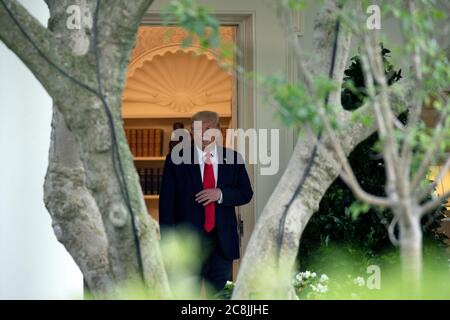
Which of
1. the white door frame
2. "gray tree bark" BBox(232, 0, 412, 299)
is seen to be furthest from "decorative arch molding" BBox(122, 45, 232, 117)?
"gray tree bark" BBox(232, 0, 412, 299)

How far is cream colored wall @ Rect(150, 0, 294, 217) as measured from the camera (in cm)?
722

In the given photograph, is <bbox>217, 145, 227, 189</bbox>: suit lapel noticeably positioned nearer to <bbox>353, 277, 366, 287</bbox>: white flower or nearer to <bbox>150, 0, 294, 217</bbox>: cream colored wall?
<bbox>150, 0, 294, 217</bbox>: cream colored wall

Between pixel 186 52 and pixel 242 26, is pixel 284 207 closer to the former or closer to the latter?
pixel 242 26

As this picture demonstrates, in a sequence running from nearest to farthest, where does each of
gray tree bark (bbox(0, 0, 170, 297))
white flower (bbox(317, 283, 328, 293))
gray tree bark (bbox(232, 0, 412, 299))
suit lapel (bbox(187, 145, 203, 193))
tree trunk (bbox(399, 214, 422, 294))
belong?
tree trunk (bbox(399, 214, 422, 294)) < gray tree bark (bbox(0, 0, 170, 297)) < gray tree bark (bbox(232, 0, 412, 299)) < white flower (bbox(317, 283, 328, 293)) < suit lapel (bbox(187, 145, 203, 193))

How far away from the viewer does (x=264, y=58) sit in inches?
287

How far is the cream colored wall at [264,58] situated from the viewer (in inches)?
284

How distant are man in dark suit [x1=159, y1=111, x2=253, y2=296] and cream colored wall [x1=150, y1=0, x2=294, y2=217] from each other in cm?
83

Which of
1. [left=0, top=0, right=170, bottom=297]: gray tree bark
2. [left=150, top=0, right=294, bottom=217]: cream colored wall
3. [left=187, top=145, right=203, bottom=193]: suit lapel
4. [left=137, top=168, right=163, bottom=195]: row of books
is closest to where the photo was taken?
[left=0, top=0, right=170, bottom=297]: gray tree bark

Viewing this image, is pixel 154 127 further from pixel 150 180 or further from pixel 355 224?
pixel 355 224

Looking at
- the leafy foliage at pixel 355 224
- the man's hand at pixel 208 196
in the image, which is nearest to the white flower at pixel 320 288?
the leafy foliage at pixel 355 224

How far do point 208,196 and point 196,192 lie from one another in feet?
0.39

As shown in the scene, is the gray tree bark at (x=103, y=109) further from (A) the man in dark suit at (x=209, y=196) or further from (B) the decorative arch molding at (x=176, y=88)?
(B) the decorative arch molding at (x=176, y=88)

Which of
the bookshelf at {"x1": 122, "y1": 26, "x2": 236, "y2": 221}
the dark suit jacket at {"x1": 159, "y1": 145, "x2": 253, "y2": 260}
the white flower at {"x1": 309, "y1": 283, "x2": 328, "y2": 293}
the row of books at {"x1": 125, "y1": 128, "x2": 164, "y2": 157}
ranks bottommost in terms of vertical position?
the white flower at {"x1": 309, "y1": 283, "x2": 328, "y2": 293}
